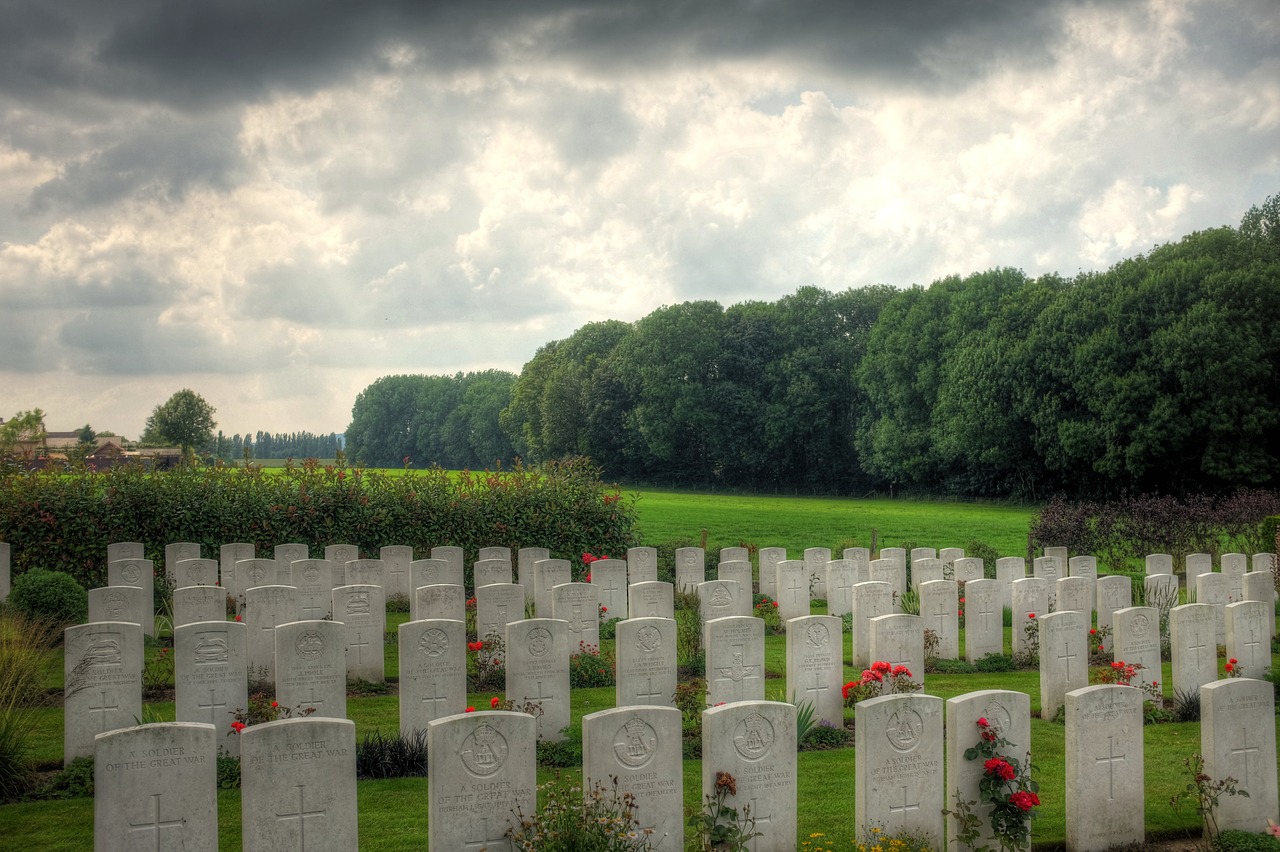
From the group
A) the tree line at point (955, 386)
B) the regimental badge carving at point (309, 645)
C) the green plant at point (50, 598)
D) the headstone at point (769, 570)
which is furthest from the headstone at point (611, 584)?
the tree line at point (955, 386)

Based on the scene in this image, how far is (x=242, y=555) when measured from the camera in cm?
1661

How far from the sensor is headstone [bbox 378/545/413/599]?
689 inches

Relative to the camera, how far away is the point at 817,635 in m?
9.77

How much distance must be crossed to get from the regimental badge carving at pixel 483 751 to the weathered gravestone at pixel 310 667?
10.6ft

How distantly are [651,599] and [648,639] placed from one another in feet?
10.5

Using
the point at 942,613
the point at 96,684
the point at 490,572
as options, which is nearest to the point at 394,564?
the point at 490,572

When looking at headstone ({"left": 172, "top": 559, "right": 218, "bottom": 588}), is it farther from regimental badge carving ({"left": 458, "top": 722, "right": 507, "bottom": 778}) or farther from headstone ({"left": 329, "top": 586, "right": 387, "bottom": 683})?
regimental badge carving ({"left": 458, "top": 722, "right": 507, "bottom": 778})

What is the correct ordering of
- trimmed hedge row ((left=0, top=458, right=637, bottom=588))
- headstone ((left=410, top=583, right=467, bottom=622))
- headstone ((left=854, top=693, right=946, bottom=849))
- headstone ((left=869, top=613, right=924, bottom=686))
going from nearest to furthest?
headstone ((left=854, top=693, right=946, bottom=849))
headstone ((left=869, top=613, right=924, bottom=686))
headstone ((left=410, top=583, right=467, bottom=622))
trimmed hedge row ((left=0, top=458, right=637, bottom=588))

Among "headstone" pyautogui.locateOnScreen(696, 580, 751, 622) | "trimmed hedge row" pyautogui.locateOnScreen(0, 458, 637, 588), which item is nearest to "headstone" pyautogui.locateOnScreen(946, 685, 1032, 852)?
"headstone" pyautogui.locateOnScreen(696, 580, 751, 622)

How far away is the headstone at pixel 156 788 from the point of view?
5605mm

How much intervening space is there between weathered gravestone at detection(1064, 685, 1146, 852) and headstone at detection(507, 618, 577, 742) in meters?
4.54

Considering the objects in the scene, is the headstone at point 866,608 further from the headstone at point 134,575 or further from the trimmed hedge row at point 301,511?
the headstone at point 134,575

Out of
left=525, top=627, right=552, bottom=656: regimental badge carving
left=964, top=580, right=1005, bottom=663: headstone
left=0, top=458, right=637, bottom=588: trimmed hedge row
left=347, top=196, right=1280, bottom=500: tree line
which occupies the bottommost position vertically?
left=964, top=580, right=1005, bottom=663: headstone

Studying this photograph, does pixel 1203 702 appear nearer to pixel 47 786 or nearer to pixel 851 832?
→ pixel 851 832
